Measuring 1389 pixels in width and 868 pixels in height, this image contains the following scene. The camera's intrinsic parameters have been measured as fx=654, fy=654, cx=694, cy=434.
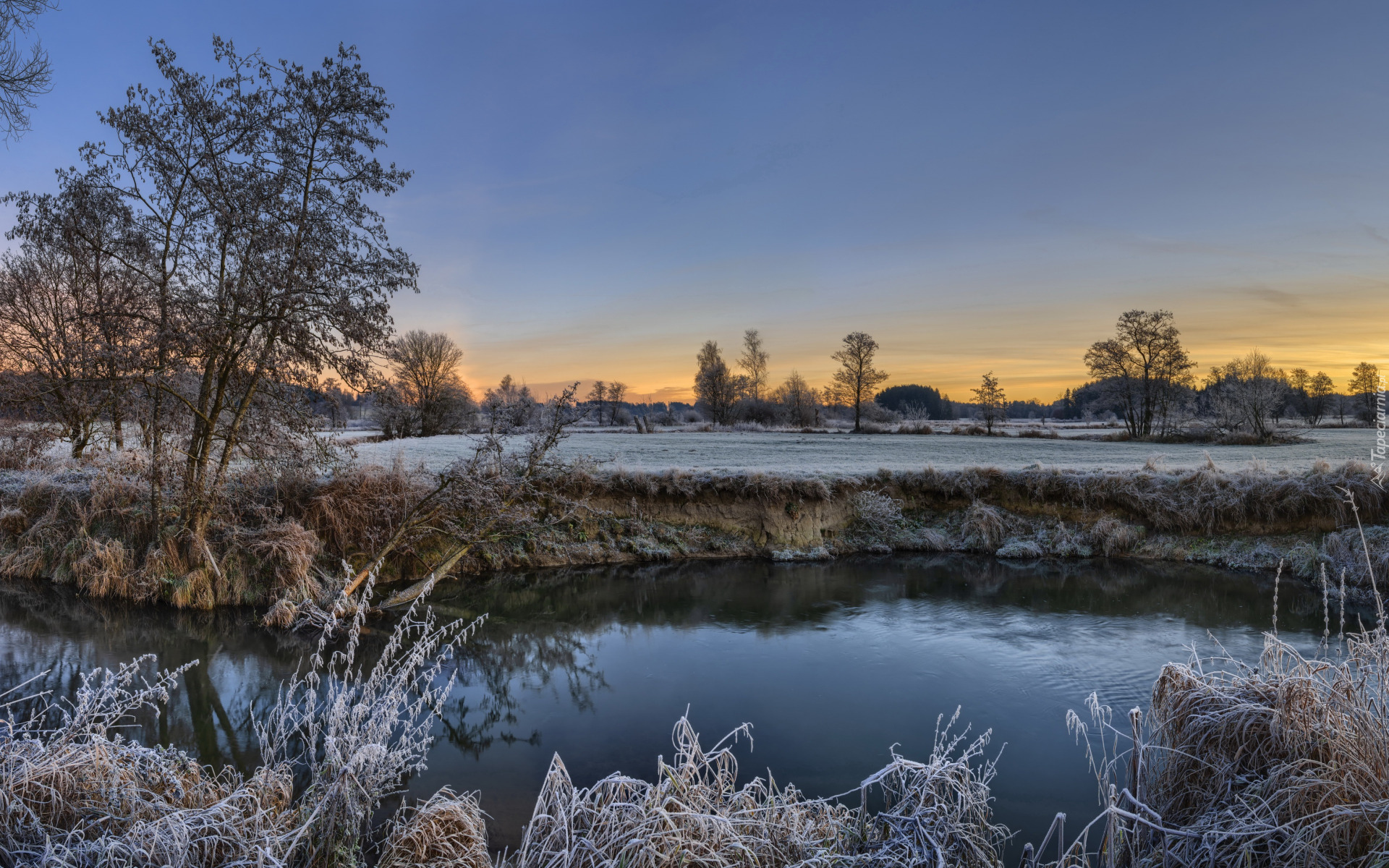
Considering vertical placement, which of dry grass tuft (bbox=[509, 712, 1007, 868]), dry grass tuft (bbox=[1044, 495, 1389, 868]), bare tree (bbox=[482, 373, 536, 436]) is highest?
bare tree (bbox=[482, 373, 536, 436])

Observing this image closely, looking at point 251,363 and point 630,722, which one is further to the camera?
point 251,363

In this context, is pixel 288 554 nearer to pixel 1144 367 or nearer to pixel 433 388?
pixel 433 388

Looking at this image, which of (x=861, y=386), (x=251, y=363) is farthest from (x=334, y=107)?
(x=861, y=386)

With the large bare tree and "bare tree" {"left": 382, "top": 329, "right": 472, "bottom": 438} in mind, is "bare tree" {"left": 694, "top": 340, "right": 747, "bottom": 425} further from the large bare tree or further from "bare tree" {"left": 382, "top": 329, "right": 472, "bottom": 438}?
the large bare tree

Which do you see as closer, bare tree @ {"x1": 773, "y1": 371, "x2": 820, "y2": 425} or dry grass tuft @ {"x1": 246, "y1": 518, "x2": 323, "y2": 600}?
dry grass tuft @ {"x1": 246, "y1": 518, "x2": 323, "y2": 600}

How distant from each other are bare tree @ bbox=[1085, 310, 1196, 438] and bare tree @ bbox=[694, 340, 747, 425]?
30.7 metres

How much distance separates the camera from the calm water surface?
23.1 ft

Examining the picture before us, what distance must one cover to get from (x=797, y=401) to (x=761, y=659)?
54657 millimetres

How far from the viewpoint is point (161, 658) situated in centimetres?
980

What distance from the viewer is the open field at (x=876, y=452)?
62.3 feet

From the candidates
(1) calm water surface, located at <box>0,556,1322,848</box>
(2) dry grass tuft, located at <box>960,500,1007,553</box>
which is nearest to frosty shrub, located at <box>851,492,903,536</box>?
(2) dry grass tuft, located at <box>960,500,1007,553</box>

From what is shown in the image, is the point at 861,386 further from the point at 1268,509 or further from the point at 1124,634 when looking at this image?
the point at 1124,634

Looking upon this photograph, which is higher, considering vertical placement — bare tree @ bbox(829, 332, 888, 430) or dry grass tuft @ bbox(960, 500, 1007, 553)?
bare tree @ bbox(829, 332, 888, 430)

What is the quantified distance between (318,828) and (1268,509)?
19.4 metres
